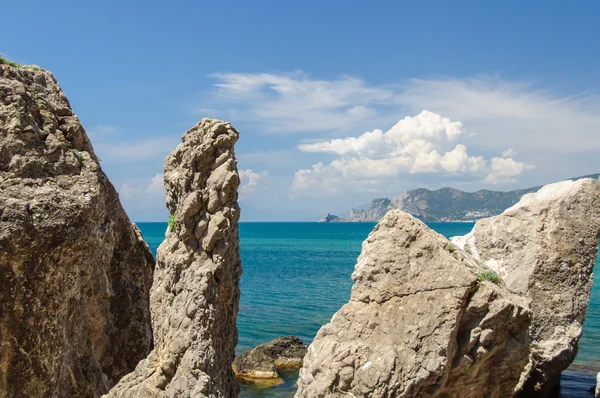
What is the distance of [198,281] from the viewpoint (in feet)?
39.7

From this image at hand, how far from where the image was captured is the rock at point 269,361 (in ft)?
92.7

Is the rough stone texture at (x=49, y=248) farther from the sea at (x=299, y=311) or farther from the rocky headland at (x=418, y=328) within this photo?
the sea at (x=299, y=311)

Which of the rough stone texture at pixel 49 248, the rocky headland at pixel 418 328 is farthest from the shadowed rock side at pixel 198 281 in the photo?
the rocky headland at pixel 418 328

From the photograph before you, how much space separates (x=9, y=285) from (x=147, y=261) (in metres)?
5.29

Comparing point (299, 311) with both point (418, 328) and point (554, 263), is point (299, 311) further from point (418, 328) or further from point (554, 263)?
point (418, 328)

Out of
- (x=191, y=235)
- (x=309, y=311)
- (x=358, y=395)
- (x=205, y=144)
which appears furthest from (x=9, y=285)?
(x=309, y=311)

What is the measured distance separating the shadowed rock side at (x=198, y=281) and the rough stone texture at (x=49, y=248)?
154 centimetres

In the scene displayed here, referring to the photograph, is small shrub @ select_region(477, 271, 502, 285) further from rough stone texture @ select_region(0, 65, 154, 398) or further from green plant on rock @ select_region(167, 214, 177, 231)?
rough stone texture @ select_region(0, 65, 154, 398)

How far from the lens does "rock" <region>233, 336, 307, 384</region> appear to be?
28.2 metres

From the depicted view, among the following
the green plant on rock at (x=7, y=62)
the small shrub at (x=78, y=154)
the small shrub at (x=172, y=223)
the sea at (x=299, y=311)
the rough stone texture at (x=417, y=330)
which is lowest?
the sea at (x=299, y=311)

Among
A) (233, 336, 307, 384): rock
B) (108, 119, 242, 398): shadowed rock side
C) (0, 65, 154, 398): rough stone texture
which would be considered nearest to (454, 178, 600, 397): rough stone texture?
(108, 119, 242, 398): shadowed rock side

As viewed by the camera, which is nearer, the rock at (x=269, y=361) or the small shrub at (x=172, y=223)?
the small shrub at (x=172, y=223)

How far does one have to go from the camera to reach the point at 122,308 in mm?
15297

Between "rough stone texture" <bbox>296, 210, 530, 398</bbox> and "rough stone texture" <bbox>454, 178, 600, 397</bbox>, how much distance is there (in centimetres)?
712
